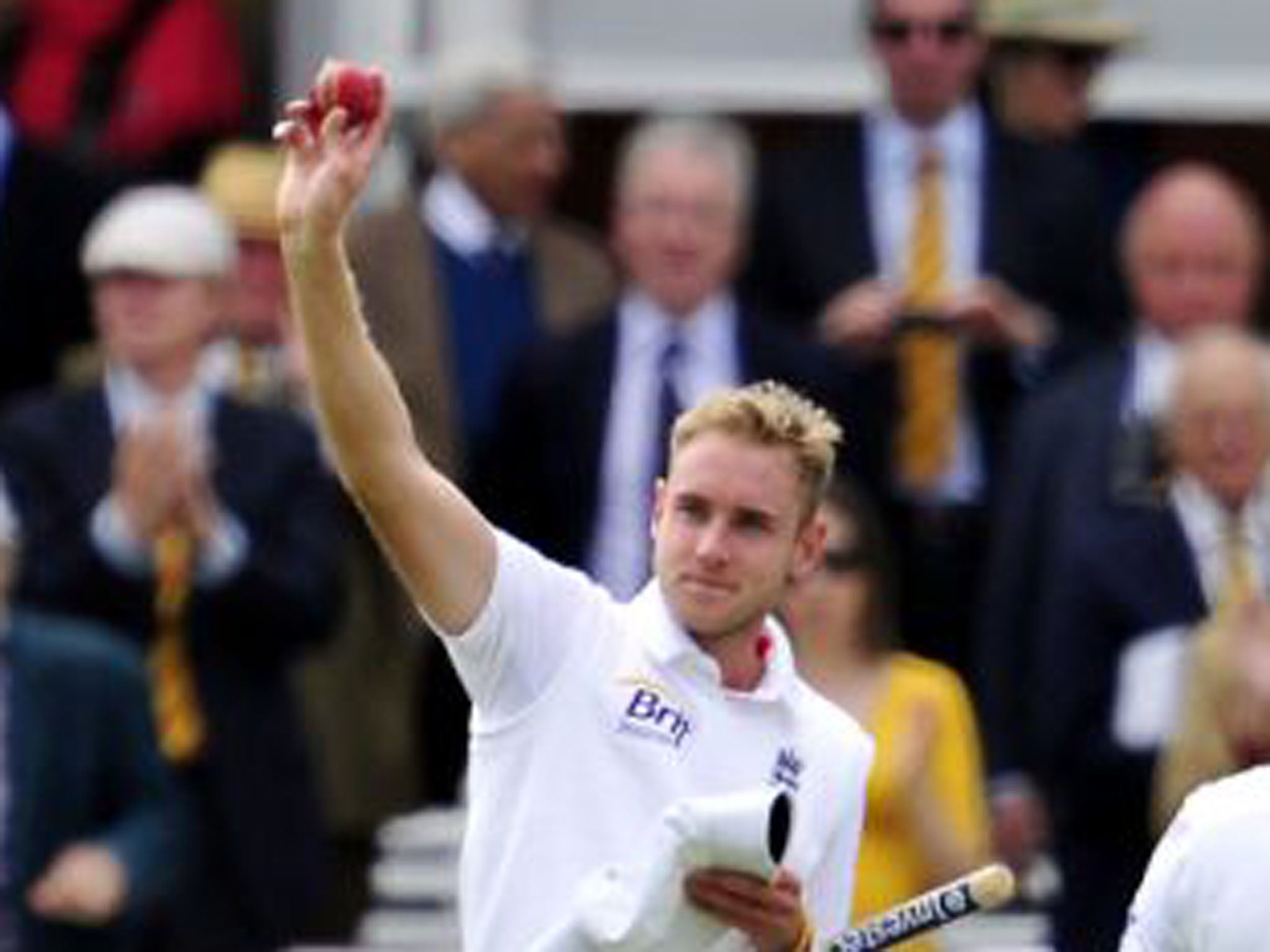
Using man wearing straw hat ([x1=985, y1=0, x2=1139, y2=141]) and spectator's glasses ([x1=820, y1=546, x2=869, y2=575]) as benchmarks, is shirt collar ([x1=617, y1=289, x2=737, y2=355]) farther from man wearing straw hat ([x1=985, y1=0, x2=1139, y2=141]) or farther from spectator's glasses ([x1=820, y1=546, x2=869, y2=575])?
man wearing straw hat ([x1=985, y1=0, x2=1139, y2=141])

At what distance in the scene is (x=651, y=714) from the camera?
324 inches

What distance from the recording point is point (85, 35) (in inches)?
544

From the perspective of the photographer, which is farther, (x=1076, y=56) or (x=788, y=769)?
(x=1076, y=56)

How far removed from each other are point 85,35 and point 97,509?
1.92 m

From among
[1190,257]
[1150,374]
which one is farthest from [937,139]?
[1150,374]

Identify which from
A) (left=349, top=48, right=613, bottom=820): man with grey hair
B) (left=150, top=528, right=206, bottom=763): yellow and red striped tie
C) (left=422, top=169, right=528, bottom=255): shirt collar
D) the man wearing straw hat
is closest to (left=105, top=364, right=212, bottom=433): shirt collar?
(left=150, top=528, right=206, bottom=763): yellow and red striped tie

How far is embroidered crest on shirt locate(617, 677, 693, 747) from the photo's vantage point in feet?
27.0

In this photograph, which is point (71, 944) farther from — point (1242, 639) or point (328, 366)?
point (328, 366)

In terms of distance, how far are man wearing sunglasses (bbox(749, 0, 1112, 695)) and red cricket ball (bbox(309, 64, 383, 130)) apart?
14.5 ft

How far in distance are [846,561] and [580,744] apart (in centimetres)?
299

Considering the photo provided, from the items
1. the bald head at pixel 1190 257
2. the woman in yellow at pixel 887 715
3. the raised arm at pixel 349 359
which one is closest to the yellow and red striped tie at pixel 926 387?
the bald head at pixel 1190 257

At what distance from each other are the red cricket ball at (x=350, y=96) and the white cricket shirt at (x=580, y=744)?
24.5 inches

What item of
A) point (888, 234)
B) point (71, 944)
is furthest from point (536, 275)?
point (71, 944)

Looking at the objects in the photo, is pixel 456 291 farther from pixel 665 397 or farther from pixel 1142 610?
pixel 1142 610
